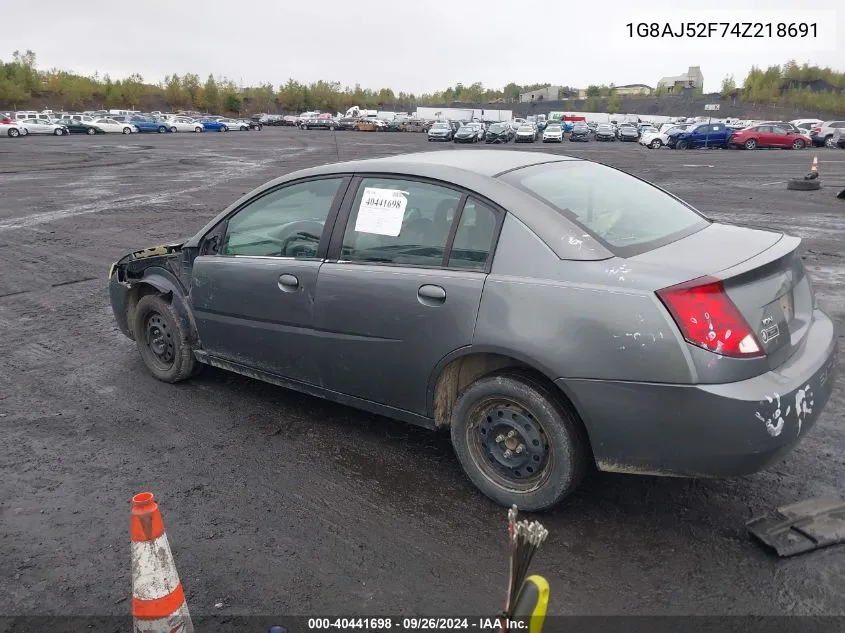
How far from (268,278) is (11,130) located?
178ft

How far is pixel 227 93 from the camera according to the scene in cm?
11612

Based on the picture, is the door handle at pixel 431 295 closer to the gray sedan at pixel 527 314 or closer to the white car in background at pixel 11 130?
the gray sedan at pixel 527 314

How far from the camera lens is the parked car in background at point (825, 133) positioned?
39.7 meters

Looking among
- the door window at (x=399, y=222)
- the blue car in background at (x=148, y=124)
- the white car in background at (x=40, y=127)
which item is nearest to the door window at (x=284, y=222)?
the door window at (x=399, y=222)

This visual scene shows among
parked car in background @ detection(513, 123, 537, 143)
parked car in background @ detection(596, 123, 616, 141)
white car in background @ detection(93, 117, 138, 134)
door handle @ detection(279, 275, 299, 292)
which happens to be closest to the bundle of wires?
door handle @ detection(279, 275, 299, 292)

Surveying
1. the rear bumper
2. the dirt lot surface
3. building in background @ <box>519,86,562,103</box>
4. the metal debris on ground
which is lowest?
the dirt lot surface

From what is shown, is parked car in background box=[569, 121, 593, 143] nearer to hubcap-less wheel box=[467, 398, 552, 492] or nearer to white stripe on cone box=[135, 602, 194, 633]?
hubcap-less wheel box=[467, 398, 552, 492]

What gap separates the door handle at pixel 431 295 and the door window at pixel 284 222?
876 millimetres

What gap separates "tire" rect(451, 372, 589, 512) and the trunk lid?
31.3 inches

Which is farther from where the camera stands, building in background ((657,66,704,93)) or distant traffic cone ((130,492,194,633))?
building in background ((657,66,704,93))

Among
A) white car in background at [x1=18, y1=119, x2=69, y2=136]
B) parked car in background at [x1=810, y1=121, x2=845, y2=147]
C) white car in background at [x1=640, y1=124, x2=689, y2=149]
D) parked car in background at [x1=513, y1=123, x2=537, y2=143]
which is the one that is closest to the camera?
parked car in background at [x1=810, y1=121, x2=845, y2=147]

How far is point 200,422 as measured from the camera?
14.7ft

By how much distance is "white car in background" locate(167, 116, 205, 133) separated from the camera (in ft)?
209

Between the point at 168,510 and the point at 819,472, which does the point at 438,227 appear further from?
the point at 819,472
